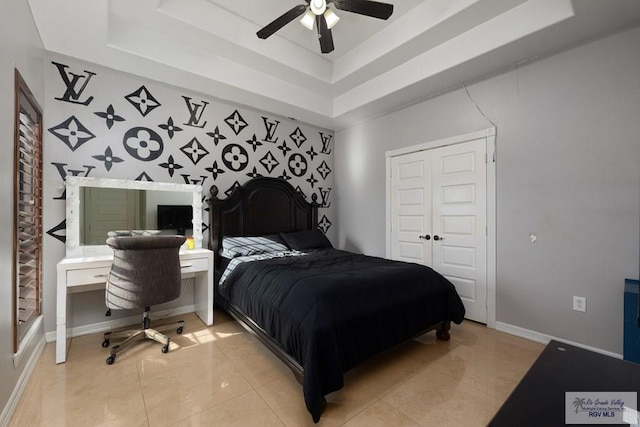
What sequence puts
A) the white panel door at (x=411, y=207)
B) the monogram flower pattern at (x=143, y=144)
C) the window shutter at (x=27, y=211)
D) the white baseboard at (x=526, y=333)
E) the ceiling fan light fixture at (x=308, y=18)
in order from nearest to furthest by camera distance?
the window shutter at (x=27, y=211) → the ceiling fan light fixture at (x=308, y=18) → the white baseboard at (x=526, y=333) → the monogram flower pattern at (x=143, y=144) → the white panel door at (x=411, y=207)

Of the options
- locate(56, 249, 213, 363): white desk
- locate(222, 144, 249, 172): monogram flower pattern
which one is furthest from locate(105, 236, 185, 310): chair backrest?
locate(222, 144, 249, 172): monogram flower pattern

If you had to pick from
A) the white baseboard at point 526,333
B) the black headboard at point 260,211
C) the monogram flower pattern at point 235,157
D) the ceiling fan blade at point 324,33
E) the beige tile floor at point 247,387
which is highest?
the ceiling fan blade at point 324,33

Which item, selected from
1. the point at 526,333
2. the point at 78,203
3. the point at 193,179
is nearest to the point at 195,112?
the point at 193,179

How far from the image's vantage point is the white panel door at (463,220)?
293cm

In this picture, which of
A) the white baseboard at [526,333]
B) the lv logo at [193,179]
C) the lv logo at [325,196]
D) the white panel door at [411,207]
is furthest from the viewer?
the lv logo at [325,196]

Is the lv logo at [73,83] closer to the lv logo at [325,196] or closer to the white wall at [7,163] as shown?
the white wall at [7,163]

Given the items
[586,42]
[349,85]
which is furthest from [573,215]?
[349,85]

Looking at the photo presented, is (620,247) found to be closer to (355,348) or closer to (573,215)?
(573,215)

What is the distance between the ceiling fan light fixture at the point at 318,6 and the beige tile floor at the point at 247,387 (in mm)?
2612

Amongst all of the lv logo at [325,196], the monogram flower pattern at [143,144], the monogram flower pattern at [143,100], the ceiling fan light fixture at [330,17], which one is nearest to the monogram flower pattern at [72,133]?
the monogram flower pattern at [143,144]

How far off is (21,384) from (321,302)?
6.61ft

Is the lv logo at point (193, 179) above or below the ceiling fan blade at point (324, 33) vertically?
below

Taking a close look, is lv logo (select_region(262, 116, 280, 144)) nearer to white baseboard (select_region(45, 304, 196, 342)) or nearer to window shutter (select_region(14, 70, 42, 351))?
window shutter (select_region(14, 70, 42, 351))

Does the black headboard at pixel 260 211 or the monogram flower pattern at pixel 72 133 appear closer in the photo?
the monogram flower pattern at pixel 72 133
